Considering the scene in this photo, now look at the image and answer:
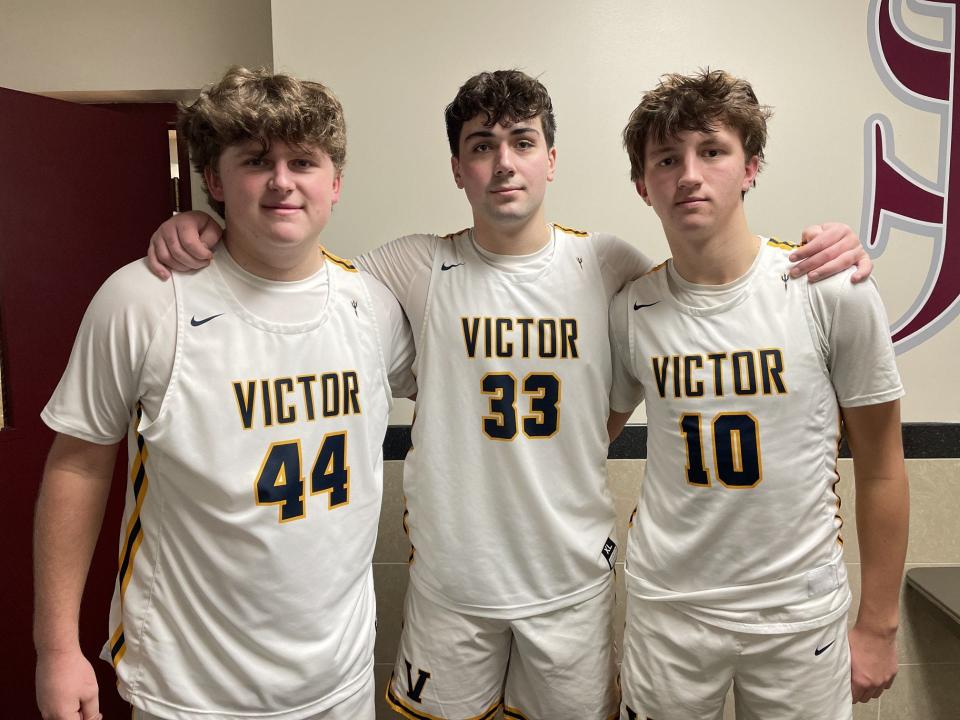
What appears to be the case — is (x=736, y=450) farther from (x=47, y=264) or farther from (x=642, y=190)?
(x=47, y=264)

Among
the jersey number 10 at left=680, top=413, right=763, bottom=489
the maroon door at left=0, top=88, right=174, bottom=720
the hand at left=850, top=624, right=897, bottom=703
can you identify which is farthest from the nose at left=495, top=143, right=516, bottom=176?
the maroon door at left=0, top=88, right=174, bottom=720

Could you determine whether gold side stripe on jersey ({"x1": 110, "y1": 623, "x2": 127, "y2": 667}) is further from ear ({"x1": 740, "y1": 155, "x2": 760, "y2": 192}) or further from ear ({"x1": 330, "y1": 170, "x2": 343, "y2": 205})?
ear ({"x1": 740, "y1": 155, "x2": 760, "y2": 192})

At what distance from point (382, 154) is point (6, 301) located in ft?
3.98

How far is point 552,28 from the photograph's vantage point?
2021 mm

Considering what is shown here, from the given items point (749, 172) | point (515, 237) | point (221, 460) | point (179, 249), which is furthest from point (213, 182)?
point (749, 172)

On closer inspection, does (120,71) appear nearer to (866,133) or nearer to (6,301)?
(6,301)

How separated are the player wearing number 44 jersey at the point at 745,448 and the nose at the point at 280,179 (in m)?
0.72

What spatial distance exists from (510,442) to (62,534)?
2.75ft

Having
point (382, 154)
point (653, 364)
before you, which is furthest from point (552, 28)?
point (653, 364)

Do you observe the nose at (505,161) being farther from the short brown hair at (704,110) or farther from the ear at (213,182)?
the ear at (213,182)

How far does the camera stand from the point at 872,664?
1454 millimetres

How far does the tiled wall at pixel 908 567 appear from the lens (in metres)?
2.12

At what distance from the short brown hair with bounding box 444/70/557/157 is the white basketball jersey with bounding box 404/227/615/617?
31 centimetres

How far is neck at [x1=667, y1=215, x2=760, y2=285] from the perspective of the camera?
138 centimetres
